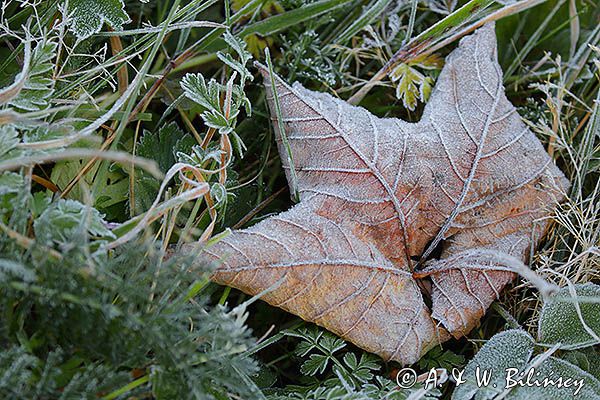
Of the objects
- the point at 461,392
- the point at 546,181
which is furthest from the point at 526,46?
the point at 461,392

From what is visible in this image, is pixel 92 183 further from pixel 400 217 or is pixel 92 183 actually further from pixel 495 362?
pixel 495 362

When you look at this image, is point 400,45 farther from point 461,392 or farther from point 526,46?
point 461,392

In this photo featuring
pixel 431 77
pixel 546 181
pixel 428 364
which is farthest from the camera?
pixel 431 77

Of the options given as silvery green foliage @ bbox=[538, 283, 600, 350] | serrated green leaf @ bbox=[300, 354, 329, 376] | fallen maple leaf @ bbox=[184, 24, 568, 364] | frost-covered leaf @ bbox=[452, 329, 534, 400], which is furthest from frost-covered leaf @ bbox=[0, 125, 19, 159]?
silvery green foliage @ bbox=[538, 283, 600, 350]

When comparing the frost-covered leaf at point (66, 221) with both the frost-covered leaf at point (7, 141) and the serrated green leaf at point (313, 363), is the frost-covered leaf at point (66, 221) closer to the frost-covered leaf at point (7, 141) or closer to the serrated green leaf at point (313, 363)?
the frost-covered leaf at point (7, 141)

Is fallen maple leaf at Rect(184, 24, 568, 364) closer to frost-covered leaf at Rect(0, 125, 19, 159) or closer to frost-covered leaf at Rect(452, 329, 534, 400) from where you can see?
frost-covered leaf at Rect(452, 329, 534, 400)

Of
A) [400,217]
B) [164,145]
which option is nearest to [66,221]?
[164,145]

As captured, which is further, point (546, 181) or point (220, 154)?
point (546, 181)
